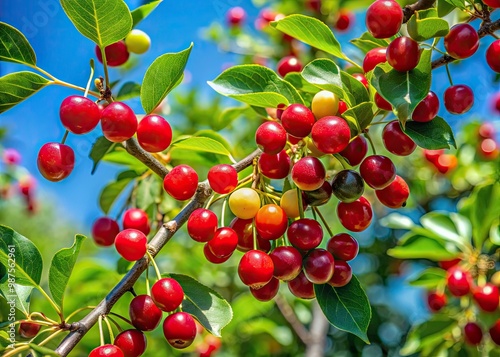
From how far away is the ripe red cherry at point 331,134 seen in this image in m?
0.93

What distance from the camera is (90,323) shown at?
928 millimetres

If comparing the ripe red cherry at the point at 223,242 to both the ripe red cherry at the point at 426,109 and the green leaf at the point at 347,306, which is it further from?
the ripe red cherry at the point at 426,109

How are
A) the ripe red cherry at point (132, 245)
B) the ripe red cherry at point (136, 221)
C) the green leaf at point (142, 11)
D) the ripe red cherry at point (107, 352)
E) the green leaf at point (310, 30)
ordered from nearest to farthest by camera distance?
the ripe red cherry at point (107, 352), the ripe red cherry at point (132, 245), the green leaf at point (310, 30), the green leaf at point (142, 11), the ripe red cherry at point (136, 221)

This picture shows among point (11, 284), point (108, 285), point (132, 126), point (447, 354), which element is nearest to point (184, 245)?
point (108, 285)

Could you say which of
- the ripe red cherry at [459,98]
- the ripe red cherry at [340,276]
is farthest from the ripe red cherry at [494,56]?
the ripe red cherry at [340,276]

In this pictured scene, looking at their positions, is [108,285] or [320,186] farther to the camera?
[108,285]

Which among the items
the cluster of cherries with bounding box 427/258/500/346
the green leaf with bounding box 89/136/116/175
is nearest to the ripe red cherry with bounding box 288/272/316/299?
the green leaf with bounding box 89/136/116/175

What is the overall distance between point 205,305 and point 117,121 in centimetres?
39

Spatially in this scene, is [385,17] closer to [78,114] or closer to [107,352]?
[78,114]

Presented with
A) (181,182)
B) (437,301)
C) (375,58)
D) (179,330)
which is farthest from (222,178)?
(437,301)

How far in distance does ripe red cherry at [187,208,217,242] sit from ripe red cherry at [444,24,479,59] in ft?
1.76

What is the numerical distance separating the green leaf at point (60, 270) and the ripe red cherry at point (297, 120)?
1.50 feet

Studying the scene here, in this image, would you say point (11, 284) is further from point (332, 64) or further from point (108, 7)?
point (332, 64)

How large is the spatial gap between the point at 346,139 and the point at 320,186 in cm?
10
